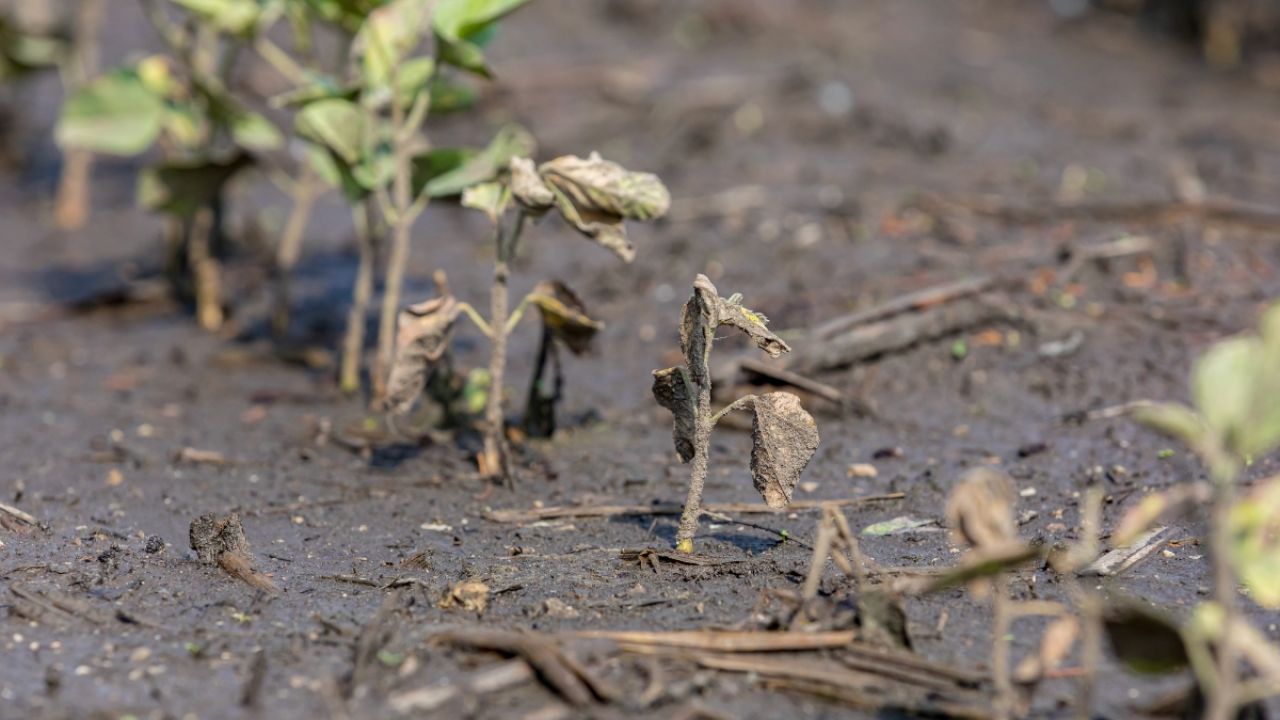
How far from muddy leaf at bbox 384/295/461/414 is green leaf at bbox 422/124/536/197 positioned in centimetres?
46

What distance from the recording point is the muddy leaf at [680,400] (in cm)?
319

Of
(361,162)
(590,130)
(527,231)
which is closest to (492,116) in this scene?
(590,130)

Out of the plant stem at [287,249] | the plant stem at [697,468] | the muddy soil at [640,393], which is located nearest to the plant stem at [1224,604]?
the muddy soil at [640,393]

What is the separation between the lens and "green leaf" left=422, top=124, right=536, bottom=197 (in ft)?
13.1

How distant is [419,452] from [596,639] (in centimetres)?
167

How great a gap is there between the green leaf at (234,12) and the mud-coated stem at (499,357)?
1.59 metres

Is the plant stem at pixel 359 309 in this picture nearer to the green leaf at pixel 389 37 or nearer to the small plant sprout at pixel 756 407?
the green leaf at pixel 389 37

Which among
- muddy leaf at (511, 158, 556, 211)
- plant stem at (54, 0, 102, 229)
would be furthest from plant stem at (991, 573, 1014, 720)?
plant stem at (54, 0, 102, 229)

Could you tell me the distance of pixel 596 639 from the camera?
8.93 feet

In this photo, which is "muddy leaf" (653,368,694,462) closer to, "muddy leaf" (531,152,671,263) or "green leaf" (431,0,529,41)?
"muddy leaf" (531,152,671,263)

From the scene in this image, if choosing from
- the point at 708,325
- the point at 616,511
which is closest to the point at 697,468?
the point at 708,325

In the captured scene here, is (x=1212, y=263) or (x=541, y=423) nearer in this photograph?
(x=541, y=423)

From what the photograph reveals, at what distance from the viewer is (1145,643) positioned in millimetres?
2225

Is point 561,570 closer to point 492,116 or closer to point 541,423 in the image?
point 541,423
